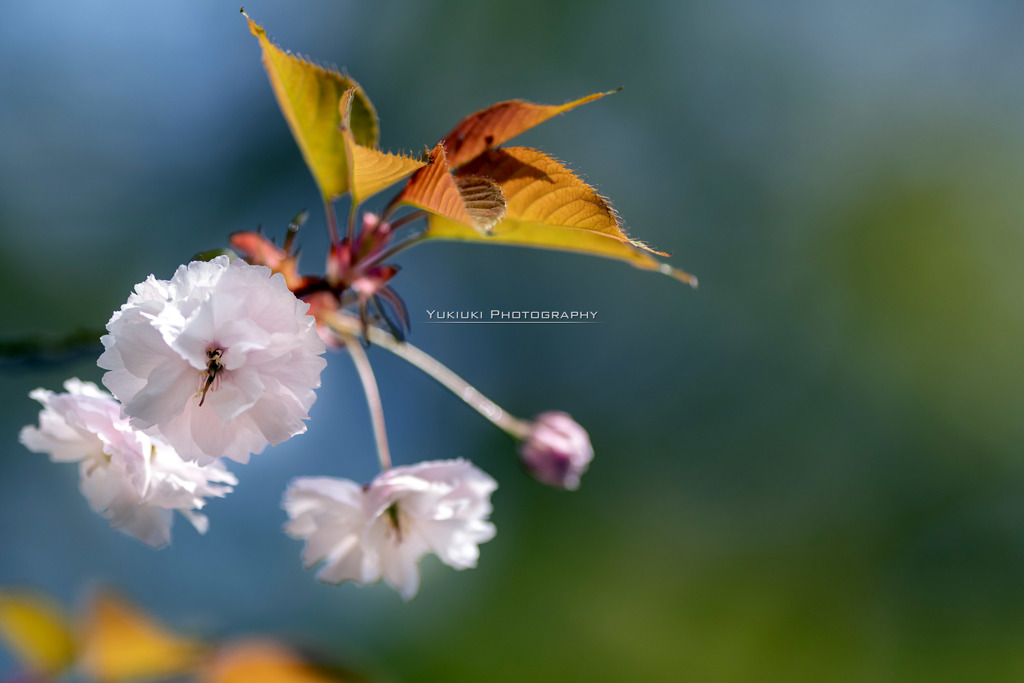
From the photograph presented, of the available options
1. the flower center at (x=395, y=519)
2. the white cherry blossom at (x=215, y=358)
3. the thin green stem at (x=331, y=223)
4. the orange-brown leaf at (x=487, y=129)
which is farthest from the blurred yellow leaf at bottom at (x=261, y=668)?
the orange-brown leaf at (x=487, y=129)

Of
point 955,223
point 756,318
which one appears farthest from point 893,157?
point 756,318

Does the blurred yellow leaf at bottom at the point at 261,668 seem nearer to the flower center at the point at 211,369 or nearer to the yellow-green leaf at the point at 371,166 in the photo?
the flower center at the point at 211,369

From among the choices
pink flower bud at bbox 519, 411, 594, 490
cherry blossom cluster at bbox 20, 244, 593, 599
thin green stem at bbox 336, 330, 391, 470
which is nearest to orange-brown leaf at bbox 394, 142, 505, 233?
cherry blossom cluster at bbox 20, 244, 593, 599

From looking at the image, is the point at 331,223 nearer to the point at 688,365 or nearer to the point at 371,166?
the point at 371,166

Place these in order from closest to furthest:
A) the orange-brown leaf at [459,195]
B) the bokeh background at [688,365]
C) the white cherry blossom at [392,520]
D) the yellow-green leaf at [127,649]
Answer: the orange-brown leaf at [459,195] → the white cherry blossom at [392,520] → the yellow-green leaf at [127,649] → the bokeh background at [688,365]

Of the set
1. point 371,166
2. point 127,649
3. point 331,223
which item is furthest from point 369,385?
point 127,649

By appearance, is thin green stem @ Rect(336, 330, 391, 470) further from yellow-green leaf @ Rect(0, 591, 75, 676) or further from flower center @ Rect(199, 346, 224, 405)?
yellow-green leaf @ Rect(0, 591, 75, 676)

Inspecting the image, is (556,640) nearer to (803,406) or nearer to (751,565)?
(751,565)
